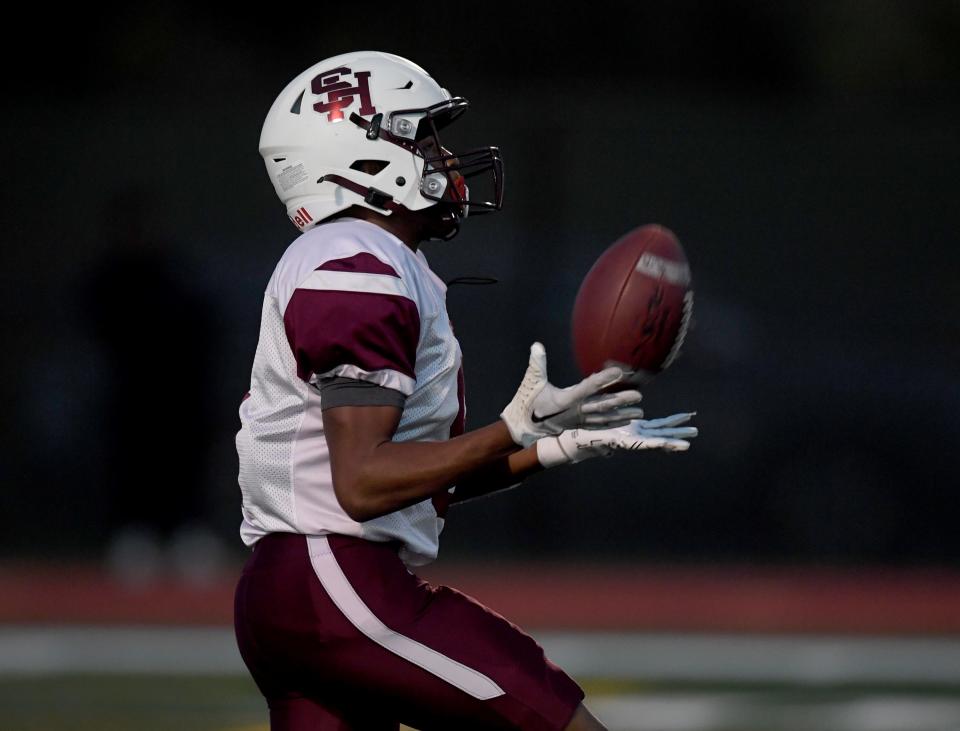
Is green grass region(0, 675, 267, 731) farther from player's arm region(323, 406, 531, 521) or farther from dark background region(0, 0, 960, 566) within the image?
dark background region(0, 0, 960, 566)

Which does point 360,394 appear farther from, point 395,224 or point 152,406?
point 152,406

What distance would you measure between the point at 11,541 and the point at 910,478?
178 inches

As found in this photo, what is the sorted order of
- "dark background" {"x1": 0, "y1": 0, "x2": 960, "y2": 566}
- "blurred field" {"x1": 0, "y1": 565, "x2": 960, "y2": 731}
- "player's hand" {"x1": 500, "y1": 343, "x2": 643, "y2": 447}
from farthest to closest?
"dark background" {"x1": 0, "y1": 0, "x2": 960, "y2": 566}
"blurred field" {"x1": 0, "y1": 565, "x2": 960, "y2": 731}
"player's hand" {"x1": 500, "y1": 343, "x2": 643, "y2": 447}

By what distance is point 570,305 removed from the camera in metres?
8.44

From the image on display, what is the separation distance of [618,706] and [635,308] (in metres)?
2.81

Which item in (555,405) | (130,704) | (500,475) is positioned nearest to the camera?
(555,405)

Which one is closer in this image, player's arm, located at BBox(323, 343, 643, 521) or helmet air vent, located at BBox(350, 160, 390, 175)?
player's arm, located at BBox(323, 343, 643, 521)

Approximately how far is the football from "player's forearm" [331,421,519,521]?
0.25 m

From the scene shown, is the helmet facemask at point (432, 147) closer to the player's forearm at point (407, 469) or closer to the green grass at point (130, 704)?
the player's forearm at point (407, 469)

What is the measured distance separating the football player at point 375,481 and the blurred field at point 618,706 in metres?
2.39

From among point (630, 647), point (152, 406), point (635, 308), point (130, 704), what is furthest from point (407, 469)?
point (152, 406)

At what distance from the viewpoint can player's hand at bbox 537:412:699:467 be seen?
260 cm

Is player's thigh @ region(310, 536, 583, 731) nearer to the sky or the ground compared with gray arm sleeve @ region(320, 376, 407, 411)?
nearer to the ground

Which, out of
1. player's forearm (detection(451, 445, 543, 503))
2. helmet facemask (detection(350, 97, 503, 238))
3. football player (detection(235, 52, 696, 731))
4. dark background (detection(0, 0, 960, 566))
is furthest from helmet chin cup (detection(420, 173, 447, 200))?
dark background (detection(0, 0, 960, 566))
